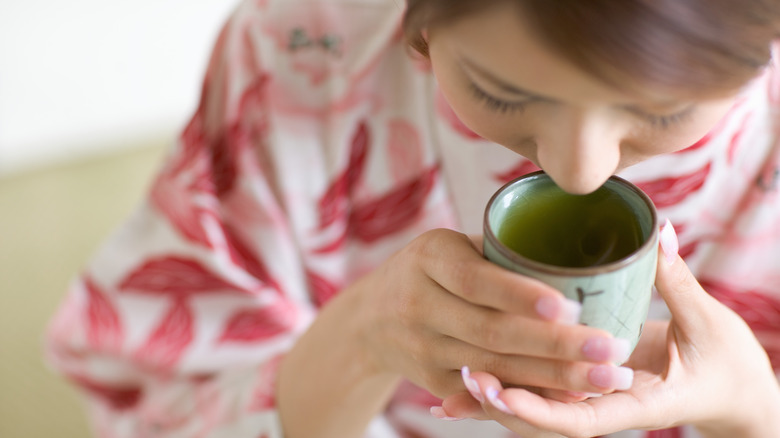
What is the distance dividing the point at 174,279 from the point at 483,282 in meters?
0.52

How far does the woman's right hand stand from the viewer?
1.40 feet

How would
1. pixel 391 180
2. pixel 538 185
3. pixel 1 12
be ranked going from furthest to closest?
pixel 1 12, pixel 391 180, pixel 538 185

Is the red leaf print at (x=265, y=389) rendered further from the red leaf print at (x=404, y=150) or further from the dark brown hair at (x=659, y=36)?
the dark brown hair at (x=659, y=36)

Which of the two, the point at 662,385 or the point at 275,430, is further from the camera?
the point at 275,430

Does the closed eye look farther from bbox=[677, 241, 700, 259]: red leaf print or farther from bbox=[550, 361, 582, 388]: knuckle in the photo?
bbox=[677, 241, 700, 259]: red leaf print

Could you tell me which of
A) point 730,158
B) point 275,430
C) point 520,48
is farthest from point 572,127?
point 275,430

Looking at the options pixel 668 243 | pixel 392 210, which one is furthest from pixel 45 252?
pixel 668 243

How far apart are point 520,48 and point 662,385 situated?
30 centimetres

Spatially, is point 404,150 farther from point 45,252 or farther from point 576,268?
point 45,252

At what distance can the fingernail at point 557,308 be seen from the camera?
0.41 m

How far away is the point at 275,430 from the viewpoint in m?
0.75

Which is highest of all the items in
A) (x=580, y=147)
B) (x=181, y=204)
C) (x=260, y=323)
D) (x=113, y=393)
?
(x=580, y=147)

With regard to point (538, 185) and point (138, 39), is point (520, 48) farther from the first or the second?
point (138, 39)

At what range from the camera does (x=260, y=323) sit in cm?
87
